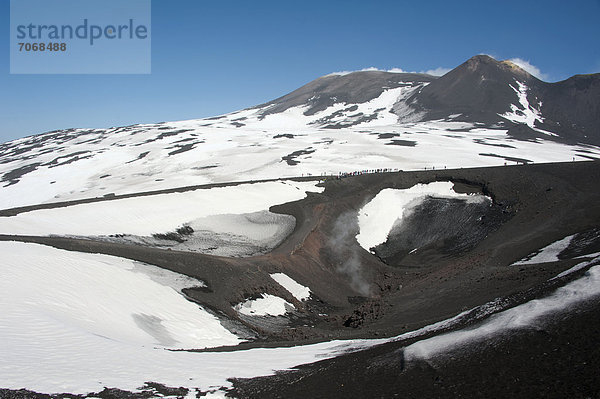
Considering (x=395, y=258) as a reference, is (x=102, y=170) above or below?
above

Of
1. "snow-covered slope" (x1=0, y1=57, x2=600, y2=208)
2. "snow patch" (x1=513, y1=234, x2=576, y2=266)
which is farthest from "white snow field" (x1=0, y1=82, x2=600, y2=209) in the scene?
"snow patch" (x1=513, y1=234, x2=576, y2=266)

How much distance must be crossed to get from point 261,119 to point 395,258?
15757cm

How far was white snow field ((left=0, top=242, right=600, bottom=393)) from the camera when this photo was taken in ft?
42.4

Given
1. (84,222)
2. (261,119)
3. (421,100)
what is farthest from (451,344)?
(261,119)

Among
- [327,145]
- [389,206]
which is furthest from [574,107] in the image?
[389,206]

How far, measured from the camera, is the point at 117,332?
17.8 m

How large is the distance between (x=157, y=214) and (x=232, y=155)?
61.3 meters

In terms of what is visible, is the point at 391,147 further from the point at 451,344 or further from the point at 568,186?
the point at 451,344

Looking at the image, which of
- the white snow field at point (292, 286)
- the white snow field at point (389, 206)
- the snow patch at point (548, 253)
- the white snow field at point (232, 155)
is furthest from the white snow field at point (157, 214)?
the white snow field at point (232, 155)

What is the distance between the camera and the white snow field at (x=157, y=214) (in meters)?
35.4

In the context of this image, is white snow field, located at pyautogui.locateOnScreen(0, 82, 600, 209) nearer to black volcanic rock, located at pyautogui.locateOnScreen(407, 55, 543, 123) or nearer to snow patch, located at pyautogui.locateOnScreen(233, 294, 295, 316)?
black volcanic rock, located at pyautogui.locateOnScreen(407, 55, 543, 123)

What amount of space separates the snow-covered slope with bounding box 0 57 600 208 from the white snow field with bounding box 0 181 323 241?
2787 cm

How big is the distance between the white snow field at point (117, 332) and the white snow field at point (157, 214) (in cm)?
1193

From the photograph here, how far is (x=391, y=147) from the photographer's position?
325 ft
